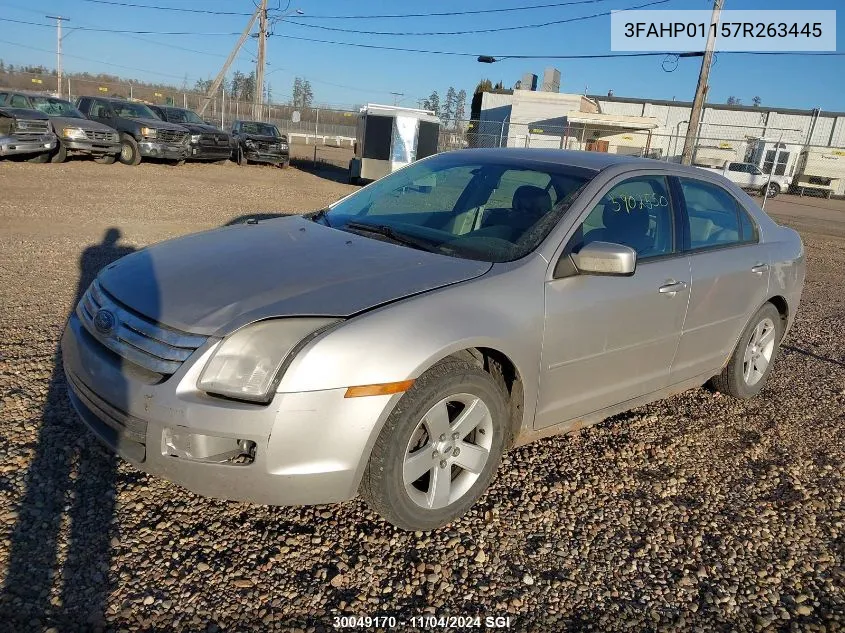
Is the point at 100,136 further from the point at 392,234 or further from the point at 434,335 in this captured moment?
the point at 434,335

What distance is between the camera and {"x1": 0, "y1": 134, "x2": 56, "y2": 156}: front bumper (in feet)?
52.5

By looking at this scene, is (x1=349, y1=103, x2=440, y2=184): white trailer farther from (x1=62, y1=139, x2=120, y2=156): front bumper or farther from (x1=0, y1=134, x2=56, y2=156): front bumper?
(x1=0, y1=134, x2=56, y2=156): front bumper

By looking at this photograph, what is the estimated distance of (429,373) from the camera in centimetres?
268

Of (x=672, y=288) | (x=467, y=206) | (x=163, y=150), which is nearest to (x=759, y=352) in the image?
(x=672, y=288)

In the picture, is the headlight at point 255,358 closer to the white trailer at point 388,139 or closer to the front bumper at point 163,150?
the white trailer at point 388,139

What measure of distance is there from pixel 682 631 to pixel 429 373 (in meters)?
1.35

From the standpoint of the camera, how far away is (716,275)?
402 centimetres

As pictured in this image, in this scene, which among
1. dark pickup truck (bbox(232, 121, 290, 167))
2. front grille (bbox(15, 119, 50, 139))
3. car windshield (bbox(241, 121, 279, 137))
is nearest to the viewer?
front grille (bbox(15, 119, 50, 139))

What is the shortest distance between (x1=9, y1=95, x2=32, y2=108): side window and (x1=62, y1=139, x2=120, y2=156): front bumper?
1.22 m

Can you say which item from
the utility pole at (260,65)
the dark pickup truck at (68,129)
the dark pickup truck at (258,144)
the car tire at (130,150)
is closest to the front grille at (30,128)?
the dark pickup truck at (68,129)

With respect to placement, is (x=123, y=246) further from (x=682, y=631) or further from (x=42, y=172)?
(x=42, y=172)

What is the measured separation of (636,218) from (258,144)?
2152 centimetres

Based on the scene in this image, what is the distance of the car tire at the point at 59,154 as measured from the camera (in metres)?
17.6

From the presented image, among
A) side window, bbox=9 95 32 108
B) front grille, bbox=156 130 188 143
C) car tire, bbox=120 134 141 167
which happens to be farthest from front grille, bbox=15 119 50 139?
front grille, bbox=156 130 188 143
